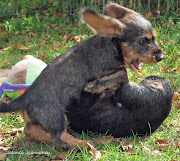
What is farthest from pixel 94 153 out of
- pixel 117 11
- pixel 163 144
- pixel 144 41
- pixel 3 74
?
pixel 3 74

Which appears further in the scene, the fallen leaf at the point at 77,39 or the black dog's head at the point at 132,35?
the fallen leaf at the point at 77,39

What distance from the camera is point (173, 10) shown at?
8391mm

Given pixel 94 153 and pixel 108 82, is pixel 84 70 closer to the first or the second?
pixel 108 82

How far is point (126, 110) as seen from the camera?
4.50 m

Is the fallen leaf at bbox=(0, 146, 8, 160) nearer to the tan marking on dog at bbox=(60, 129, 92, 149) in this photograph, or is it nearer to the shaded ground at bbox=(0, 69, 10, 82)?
the tan marking on dog at bbox=(60, 129, 92, 149)

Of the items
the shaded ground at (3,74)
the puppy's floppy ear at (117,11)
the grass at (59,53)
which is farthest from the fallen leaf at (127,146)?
the shaded ground at (3,74)

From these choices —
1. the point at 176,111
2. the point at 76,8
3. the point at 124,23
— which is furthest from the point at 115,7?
the point at 76,8

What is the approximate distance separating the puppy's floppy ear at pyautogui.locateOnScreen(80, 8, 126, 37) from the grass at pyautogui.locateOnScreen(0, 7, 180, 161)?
137cm

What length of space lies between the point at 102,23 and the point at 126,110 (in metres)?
1.18

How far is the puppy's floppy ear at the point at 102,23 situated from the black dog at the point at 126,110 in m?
0.72

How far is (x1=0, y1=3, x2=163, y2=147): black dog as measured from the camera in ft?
13.3

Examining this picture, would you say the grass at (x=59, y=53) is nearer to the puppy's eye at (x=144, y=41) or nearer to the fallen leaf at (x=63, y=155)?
the fallen leaf at (x=63, y=155)

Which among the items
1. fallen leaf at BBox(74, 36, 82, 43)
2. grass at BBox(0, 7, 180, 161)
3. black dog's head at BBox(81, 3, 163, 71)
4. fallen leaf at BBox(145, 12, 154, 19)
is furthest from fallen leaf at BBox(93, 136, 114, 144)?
fallen leaf at BBox(145, 12, 154, 19)

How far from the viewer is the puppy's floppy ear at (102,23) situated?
4.05 meters
